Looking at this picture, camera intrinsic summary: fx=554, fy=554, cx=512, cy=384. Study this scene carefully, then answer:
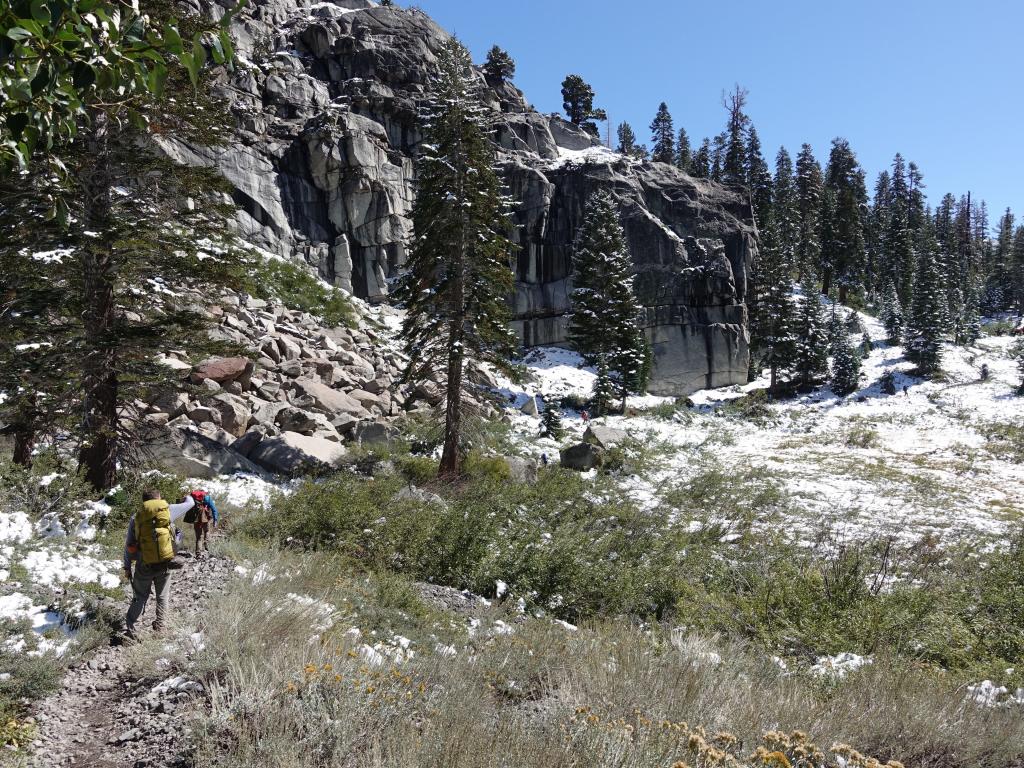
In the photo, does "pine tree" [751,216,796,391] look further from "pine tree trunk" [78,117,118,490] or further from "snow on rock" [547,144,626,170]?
"pine tree trunk" [78,117,118,490]

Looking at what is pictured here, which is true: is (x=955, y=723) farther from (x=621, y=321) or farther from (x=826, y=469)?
(x=621, y=321)

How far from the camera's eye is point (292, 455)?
15.4 meters

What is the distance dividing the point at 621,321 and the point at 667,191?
65.4ft

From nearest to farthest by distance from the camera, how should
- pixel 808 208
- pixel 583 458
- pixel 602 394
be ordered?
pixel 583 458
pixel 602 394
pixel 808 208

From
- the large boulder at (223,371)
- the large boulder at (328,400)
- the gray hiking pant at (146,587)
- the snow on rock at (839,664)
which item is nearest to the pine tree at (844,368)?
the large boulder at (328,400)

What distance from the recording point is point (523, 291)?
46.0m

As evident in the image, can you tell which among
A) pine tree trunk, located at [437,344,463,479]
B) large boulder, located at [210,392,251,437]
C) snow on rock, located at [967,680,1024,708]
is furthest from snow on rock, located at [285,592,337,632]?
large boulder, located at [210,392,251,437]

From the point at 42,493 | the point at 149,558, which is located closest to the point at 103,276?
the point at 42,493

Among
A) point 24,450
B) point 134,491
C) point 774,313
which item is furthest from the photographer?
point 774,313

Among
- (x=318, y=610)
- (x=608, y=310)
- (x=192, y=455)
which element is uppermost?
(x=608, y=310)

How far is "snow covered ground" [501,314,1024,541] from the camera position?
13.7m

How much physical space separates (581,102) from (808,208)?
3028 centimetres

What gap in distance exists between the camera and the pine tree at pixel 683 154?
2855 inches

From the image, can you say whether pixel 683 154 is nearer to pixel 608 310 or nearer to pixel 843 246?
pixel 843 246
